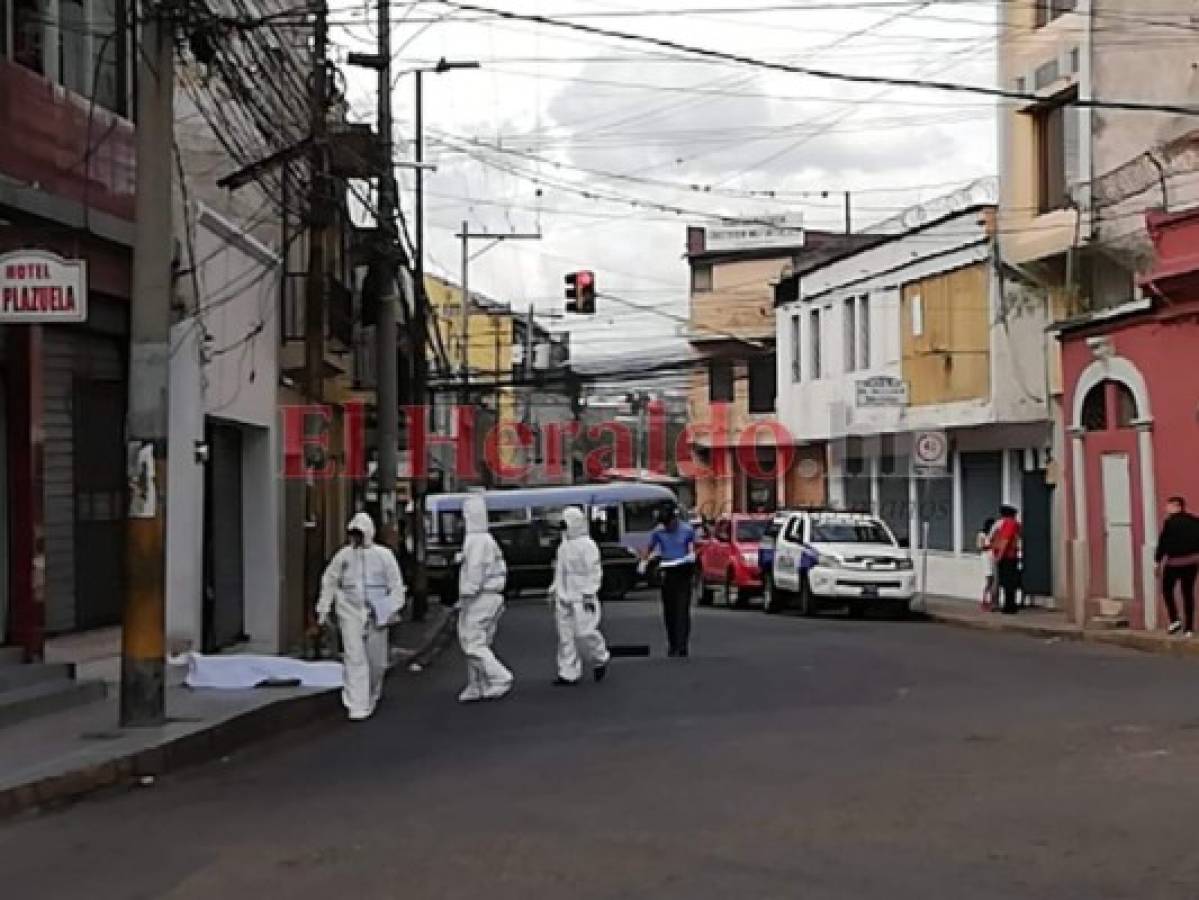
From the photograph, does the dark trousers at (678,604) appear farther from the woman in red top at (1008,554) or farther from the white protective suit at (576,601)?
the woman in red top at (1008,554)

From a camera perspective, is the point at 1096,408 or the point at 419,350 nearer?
the point at 1096,408

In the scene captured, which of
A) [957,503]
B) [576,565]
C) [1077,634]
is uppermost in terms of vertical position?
[957,503]

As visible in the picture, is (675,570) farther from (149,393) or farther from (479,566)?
(149,393)

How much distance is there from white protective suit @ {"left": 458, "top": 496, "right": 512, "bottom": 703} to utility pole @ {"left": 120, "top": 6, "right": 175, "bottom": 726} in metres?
5.09

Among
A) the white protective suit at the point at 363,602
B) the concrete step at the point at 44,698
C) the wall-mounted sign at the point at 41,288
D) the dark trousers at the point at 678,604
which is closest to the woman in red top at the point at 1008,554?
the dark trousers at the point at 678,604

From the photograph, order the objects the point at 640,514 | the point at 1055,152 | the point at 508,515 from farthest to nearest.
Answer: the point at 640,514, the point at 508,515, the point at 1055,152

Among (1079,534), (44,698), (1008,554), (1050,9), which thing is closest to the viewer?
(44,698)

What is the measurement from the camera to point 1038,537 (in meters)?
36.3

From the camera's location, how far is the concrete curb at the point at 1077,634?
25.0 metres

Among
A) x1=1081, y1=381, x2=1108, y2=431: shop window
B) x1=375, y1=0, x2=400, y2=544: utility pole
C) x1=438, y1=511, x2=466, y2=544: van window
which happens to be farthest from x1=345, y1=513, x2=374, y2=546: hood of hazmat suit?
x1=438, y1=511, x2=466, y2=544: van window

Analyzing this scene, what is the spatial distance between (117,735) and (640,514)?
3416 cm

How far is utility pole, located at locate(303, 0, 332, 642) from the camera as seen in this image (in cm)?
2381

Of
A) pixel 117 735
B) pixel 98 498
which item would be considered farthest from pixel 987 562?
pixel 117 735

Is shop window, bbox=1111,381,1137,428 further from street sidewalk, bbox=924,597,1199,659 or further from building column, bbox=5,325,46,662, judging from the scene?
building column, bbox=5,325,46,662
